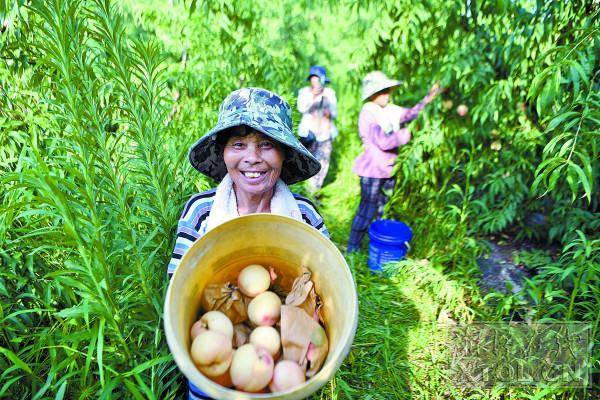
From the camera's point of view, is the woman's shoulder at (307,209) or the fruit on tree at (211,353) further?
the woman's shoulder at (307,209)

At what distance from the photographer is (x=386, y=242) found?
120 inches

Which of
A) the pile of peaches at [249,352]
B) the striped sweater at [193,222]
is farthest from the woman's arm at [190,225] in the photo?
the pile of peaches at [249,352]

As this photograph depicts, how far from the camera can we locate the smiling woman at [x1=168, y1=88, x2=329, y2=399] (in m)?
1.26

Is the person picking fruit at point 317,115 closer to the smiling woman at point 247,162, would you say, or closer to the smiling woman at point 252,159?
the smiling woman at point 247,162

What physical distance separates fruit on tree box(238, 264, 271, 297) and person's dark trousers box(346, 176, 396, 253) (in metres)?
2.35

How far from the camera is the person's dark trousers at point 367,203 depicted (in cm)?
340

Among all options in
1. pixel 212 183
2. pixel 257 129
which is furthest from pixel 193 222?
pixel 212 183

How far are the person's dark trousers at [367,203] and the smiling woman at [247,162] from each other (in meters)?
2.00

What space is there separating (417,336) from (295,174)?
5.07ft

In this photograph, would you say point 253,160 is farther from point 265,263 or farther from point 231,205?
point 265,263

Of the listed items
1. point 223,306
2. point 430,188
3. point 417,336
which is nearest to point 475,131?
point 430,188

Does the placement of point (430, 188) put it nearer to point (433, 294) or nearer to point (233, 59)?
point (433, 294)

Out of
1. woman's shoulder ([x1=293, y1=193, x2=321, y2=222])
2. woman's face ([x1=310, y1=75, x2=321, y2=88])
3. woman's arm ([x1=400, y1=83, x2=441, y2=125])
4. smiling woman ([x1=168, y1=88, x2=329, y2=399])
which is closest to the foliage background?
woman's arm ([x1=400, y1=83, x2=441, y2=125])

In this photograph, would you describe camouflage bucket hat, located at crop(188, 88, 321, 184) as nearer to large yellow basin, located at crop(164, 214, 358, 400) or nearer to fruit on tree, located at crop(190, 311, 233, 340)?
large yellow basin, located at crop(164, 214, 358, 400)
